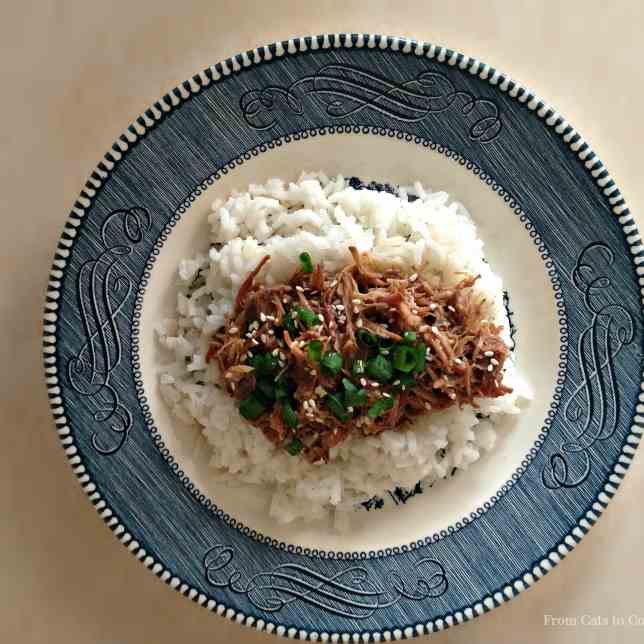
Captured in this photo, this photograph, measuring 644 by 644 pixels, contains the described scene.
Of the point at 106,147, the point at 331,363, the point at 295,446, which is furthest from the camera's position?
the point at 106,147

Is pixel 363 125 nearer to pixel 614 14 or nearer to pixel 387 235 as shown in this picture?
pixel 387 235

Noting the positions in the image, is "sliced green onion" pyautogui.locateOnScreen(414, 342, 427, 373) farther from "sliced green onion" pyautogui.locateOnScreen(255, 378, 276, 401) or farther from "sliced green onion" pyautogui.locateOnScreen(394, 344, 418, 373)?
"sliced green onion" pyautogui.locateOnScreen(255, 378, 276, 401)

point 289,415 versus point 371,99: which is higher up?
point 371,99

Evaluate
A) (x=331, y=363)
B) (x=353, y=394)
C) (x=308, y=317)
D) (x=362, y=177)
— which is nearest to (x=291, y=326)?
(x=308, y=317)

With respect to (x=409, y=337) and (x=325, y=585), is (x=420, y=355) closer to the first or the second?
(x=409, y=337)

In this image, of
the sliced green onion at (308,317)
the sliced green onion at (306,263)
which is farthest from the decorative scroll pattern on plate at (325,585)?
the sliced green onion at (306,263)

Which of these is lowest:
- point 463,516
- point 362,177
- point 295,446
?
→ point 463,516

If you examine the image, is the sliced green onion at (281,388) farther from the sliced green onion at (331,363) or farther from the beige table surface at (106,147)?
the beige table surface at (106,147)

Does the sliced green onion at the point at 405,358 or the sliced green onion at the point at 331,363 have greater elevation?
the sliced green onion at the point at 405,358
